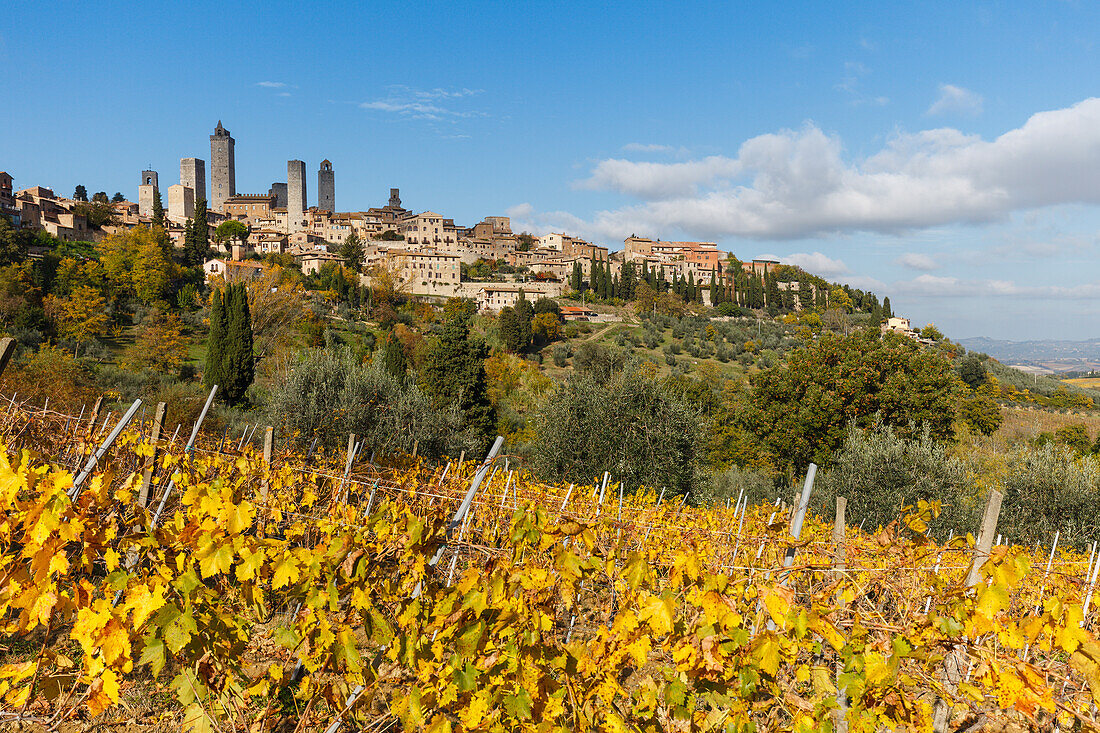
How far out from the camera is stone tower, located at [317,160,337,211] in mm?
109312

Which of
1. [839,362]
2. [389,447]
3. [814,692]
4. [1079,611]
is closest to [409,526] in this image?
[814,692]

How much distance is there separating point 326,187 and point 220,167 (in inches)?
721

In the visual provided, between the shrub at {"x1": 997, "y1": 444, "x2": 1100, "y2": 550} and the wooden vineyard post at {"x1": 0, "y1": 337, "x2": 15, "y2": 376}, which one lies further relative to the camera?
the shrub at {"x1": 997, "y1": 444, "x2": 1100, "y2": 550}

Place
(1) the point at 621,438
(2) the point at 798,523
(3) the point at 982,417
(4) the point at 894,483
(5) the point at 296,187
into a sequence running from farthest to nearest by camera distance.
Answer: (5) the point at 296,187
(3) the point at 982,417
(1) the point at 621,438
(4) the point at 894,483
(2) the point at 798,523

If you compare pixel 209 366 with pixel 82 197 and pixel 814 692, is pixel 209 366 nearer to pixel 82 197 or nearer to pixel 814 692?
pixel 814 692

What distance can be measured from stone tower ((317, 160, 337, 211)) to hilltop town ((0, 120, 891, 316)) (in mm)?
185

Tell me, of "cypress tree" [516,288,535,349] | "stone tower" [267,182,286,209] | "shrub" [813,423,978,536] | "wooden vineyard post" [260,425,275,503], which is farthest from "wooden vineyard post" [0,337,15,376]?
"stone tower" [267,182,286,209]

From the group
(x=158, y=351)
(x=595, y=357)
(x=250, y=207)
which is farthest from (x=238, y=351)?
(x=250, y=207)

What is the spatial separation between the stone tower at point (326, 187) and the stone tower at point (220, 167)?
49.0ft

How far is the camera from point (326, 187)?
A: 11025cm

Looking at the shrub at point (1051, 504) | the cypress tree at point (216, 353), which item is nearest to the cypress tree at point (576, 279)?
the cypress tree at point (216, 353)

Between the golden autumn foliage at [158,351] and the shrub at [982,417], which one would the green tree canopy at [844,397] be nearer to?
the shrub at [982,417]

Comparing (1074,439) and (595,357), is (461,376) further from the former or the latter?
(1074,439)

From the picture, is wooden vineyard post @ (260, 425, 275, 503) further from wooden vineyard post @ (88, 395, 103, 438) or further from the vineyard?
the vineyard
